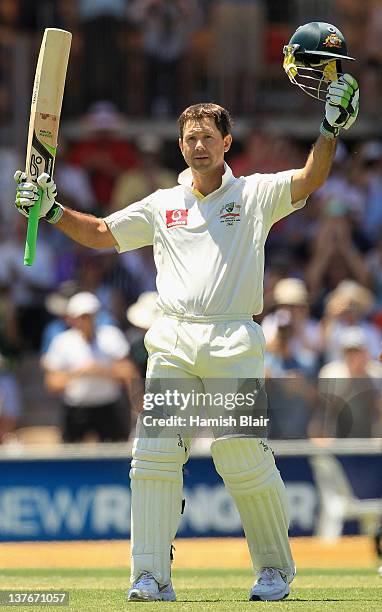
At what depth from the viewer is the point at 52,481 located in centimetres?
1164

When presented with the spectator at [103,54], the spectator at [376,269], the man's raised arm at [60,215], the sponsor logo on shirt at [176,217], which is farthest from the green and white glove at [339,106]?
the spectator at [103,54]

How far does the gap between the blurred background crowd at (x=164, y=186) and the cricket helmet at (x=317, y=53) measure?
17.6ft

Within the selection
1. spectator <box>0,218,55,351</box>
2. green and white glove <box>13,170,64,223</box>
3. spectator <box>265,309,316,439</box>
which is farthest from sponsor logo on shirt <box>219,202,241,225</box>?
spectator <box>0,218,55,351</box>

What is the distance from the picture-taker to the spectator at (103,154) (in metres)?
15.5

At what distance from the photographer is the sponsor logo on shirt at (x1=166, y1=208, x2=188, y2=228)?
21.6 feet

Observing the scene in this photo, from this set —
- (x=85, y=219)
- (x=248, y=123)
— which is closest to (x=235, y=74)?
(x=248, y=123)

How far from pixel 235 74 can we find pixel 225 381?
1070 cm

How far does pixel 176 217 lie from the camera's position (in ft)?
21.7

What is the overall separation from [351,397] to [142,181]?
4.00 metres

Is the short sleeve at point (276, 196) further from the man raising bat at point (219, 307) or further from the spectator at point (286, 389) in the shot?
the spectator at point (286, 389)

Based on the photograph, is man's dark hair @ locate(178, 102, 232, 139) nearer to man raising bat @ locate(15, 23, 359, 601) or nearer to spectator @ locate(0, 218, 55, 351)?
man raising bat @ locate(15, 23, 359, 601)

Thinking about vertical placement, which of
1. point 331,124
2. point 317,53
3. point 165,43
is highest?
point 165,43

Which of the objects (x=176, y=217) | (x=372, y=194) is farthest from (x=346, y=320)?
(x=176, y=217)

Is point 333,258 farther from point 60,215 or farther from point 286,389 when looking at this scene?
point 60,215
